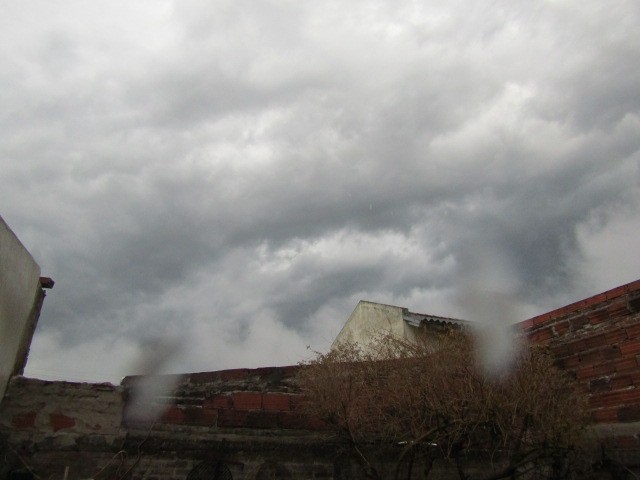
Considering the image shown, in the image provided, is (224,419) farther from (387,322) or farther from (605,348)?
(387,322)

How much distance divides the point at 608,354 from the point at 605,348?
0.08 metres

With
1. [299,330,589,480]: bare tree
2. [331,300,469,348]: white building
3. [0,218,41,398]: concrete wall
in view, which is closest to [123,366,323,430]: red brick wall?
[299,330,589,480]: bare tree

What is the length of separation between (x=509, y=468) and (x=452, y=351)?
2.00 metres

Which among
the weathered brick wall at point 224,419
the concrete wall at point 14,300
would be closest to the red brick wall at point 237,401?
the weathered brick wall at point 224,419

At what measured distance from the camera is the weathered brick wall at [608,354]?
220 inches

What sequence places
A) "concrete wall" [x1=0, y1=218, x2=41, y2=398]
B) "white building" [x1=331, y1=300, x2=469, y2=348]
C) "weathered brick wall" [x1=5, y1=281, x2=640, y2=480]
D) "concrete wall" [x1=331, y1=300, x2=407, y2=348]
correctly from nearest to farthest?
"weathered brick wall" [x1=5, y1=281, x2=640, y2=480] < "concrete wall" [x1=0, y1=218, x2=41, y2=398] < "white building" [x1=331, y1=300, x2=469, y2=348] < "concrete wall" [x1=331, y1=300, x2=407, y2=348]

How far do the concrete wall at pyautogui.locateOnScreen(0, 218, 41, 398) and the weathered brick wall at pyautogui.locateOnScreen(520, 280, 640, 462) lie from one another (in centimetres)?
654

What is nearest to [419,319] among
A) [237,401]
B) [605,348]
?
[605,348]

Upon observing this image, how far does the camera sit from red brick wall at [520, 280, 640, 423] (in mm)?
5625

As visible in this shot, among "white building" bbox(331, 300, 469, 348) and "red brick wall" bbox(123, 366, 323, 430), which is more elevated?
"white building" bbox(331, 300, 469, 348)

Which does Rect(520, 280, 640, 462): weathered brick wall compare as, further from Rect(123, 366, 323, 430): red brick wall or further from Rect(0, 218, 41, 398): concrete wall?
Rect(0, 218, 41, 398): concrete wall

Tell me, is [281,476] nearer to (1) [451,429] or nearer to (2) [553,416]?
(1) [451,429]

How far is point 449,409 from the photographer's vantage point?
5430 mm

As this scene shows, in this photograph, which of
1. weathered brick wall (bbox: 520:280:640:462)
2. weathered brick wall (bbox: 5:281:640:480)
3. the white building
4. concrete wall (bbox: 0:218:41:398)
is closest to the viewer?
weathered brick wall (bbox: 5:281:640:480)
